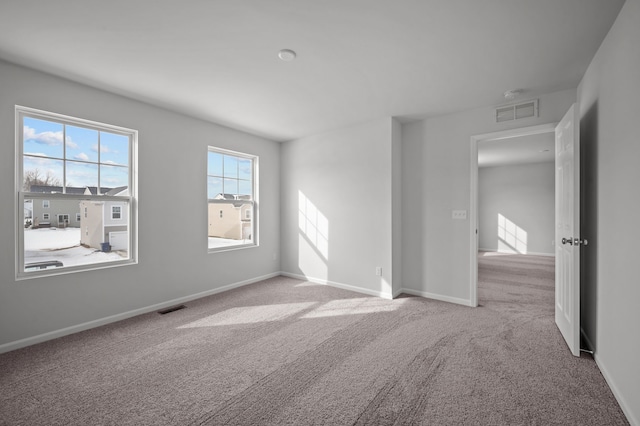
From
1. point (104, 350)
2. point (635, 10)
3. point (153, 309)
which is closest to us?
point (635, 10)

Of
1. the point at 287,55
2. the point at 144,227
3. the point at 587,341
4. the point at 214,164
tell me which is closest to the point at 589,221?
the point at 587,341

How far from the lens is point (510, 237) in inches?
335

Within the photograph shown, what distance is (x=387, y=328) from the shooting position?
313 cm

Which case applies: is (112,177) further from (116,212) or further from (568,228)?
(568,228)

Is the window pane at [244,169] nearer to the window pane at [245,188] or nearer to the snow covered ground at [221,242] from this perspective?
the window pane at [245,188]

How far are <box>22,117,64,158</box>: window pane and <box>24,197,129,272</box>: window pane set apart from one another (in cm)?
46

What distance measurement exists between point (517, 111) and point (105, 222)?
4906mm

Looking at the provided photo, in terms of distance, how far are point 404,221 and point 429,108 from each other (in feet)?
5.15

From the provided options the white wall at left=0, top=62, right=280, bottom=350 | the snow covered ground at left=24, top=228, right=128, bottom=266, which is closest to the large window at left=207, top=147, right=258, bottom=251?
the white wall at left=0, top=62, right=280, bottom=350

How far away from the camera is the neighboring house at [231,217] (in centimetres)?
451

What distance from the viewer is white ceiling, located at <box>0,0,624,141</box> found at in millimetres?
1969

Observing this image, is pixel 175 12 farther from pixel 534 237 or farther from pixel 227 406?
pixel 534 237

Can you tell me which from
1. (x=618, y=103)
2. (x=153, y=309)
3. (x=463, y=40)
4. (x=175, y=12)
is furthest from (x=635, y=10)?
(x=153, y=309)

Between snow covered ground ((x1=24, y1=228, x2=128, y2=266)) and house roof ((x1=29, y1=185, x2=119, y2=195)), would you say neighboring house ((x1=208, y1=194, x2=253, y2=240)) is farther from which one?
snow covered ground ((x1=24, y1=228, x2=128, y2=266))
